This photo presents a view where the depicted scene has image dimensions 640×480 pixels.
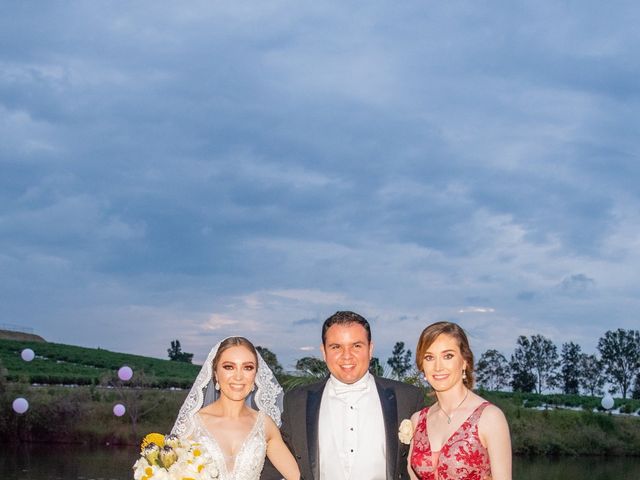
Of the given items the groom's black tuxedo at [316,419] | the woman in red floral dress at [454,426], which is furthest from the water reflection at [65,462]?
the woman in red floral dress at [454,426]

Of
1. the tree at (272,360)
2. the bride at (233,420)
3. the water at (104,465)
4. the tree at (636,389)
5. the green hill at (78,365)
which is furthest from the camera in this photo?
the tree at (636,389)

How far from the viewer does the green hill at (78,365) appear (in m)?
60.7

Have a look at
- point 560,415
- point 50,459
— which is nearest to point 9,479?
point 50,459

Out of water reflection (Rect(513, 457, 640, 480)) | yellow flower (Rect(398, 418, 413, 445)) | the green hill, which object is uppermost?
the green hill

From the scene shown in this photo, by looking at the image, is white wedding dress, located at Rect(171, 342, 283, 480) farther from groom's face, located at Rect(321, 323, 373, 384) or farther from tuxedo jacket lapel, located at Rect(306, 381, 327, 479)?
groom's face, located at Rect(321, 323, 373, 384)

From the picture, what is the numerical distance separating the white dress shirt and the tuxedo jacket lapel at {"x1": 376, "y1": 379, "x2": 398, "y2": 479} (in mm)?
63

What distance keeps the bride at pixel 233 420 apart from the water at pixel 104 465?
93.2 feet

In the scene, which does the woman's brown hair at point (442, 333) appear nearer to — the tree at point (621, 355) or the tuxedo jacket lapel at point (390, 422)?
the tuxedo jacket lapel at point (390, 422)

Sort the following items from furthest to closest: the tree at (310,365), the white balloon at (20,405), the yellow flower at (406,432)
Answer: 1. the white balloon at (20,405)
2. the tree at (310,365)
3. the yellow flower at (406,432)

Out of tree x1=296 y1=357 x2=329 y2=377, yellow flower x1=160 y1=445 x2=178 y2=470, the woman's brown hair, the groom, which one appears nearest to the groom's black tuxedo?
the groom

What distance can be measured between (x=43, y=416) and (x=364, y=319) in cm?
4354

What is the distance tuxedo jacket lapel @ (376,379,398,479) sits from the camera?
654 centimetres

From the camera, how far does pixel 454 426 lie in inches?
233

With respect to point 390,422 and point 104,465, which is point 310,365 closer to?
point 390,422
